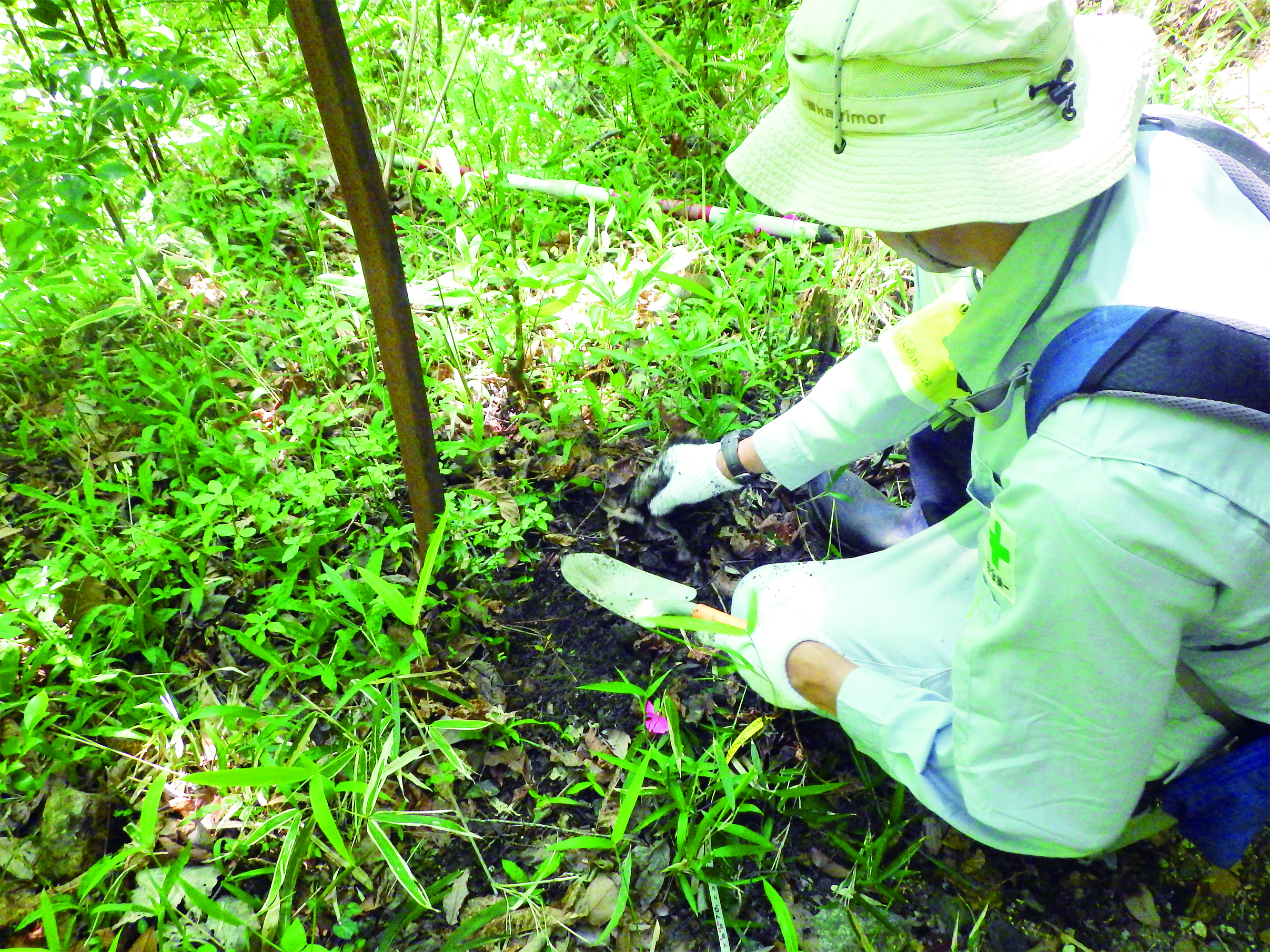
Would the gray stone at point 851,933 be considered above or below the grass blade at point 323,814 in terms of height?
below

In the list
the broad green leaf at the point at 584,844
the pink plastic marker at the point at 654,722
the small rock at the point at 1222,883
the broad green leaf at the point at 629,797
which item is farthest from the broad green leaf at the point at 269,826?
the small rock at the point at 1222,883

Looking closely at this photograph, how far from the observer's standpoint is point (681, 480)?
2.03 m

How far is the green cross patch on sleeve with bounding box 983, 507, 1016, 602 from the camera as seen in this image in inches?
44.6

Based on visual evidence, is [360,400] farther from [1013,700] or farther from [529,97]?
[1013,700]

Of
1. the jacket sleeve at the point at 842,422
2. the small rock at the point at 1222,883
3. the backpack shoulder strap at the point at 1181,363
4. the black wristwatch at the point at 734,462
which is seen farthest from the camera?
the black wristwatch at the point at 734,462

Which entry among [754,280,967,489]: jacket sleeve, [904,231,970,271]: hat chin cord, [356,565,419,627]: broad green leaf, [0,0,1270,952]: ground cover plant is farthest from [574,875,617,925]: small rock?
[904,231,970,271]: hat chin cord

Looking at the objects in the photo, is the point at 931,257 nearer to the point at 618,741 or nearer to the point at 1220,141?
the point at 1220,141

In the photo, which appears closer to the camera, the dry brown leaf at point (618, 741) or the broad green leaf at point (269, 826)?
the broad green leaf at point (269, 826)

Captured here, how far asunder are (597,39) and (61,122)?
6.48 feet

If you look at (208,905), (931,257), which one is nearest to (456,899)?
(208,905)

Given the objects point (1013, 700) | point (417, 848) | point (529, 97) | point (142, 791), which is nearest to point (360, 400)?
point (142, 791)

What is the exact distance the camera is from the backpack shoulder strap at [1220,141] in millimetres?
1231

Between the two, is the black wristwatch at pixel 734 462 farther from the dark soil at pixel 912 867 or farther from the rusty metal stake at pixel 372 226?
the rusty metal stake at pixel 372 226

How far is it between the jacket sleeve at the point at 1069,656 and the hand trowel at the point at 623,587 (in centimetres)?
62
